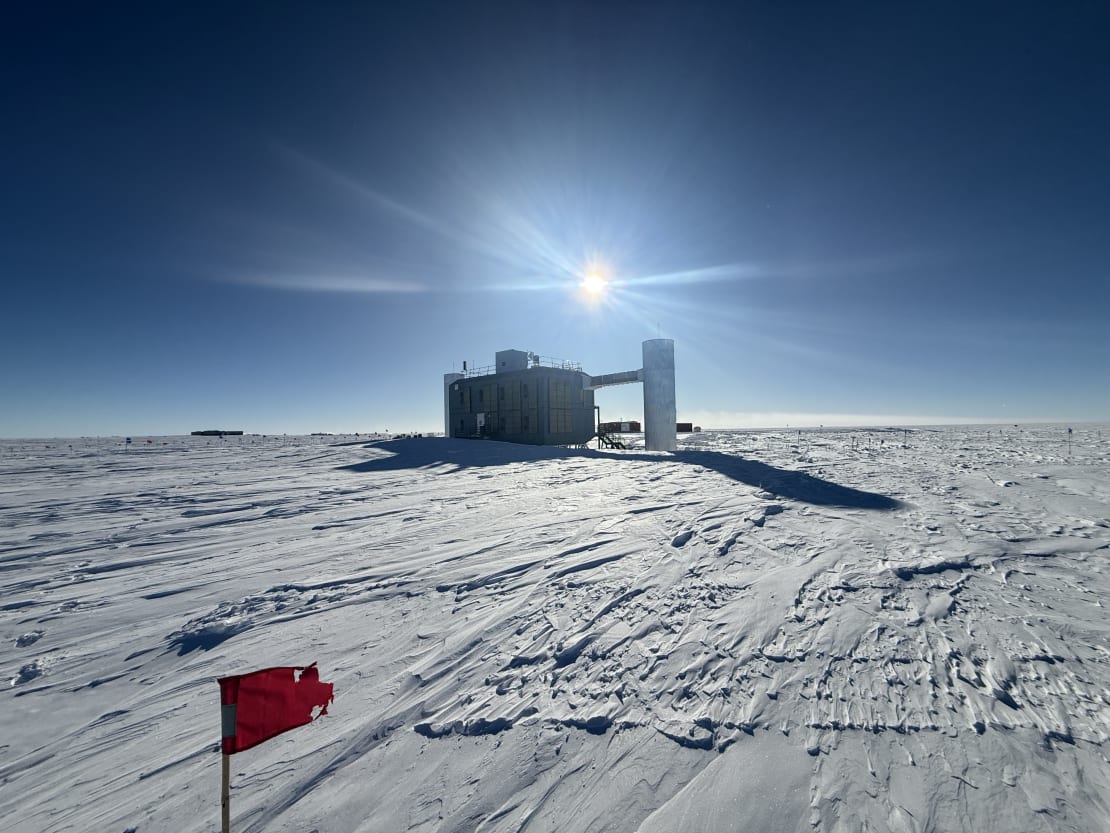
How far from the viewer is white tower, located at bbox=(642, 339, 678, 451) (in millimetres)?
27281

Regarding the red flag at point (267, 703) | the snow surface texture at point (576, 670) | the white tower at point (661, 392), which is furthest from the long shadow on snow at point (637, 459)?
the red flag at point (267, 703)

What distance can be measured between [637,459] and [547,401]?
11.5 meters

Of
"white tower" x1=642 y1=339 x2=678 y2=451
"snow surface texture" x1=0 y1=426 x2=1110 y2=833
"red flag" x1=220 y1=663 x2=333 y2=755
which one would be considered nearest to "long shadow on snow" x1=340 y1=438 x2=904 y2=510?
"snow surface texture" x1=0 y1=426 x2=1110 y2=833

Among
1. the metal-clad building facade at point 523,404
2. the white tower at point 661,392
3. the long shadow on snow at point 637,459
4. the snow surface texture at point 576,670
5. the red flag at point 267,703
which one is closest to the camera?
the red flag at point 267,703

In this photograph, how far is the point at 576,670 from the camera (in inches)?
157

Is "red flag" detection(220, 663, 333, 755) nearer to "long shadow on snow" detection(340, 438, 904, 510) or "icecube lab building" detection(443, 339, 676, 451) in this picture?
"long shadow on snow" detection(340, 438, 904, 510)

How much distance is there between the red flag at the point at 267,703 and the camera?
2.16m

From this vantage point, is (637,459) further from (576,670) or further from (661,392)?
(576,670)

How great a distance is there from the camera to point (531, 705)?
11.7 feet

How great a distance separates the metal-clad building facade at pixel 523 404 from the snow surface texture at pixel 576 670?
2249 centimetres

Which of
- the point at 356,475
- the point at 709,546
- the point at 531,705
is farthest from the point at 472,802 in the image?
the point at 356,475

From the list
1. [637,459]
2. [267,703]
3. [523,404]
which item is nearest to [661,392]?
[637,459]

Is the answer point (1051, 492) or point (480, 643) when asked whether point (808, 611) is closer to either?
point (480, 643)

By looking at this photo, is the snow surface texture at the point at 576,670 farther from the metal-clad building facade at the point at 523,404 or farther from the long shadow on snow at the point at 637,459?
the metal-clad building facade at the point at 523,404
